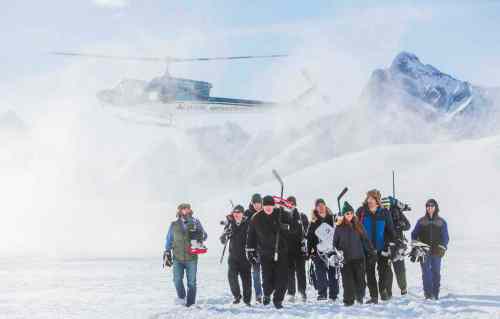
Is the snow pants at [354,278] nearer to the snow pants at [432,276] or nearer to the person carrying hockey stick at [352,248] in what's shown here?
the person carrying hockey stick at [352,248]

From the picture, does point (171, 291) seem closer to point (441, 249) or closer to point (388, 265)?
point (388, 265)

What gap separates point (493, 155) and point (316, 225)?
4912 centimetres

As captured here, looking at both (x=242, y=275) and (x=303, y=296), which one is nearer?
(x=242, y=275)

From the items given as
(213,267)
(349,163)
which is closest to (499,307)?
(213,267)

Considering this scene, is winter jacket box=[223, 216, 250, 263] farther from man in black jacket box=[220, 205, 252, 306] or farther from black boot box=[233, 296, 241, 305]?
black boot box=[233, 296, 241, 305]

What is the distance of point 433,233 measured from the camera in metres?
10.3

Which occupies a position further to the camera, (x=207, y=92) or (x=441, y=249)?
(x=207, y=92)

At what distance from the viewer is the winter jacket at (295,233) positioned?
33.8 feet

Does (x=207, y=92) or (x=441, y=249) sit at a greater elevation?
(x=207, y=92)

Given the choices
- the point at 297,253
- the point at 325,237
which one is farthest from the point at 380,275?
the point at 297,253

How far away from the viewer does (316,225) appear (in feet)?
34.2

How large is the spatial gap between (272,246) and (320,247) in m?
1.00

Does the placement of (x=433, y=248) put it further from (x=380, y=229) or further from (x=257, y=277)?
(x=257, y=277)

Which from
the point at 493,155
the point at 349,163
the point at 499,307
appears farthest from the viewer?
the point at 349,163
